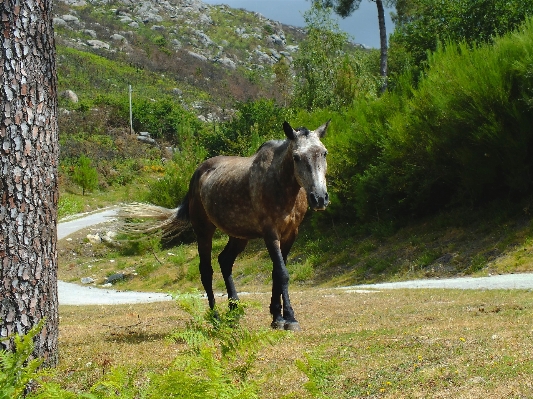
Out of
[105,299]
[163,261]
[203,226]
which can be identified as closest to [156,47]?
[163,261]

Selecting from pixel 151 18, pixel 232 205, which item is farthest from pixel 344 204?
pixel 151 18

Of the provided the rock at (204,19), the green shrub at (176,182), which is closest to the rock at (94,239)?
the green shrub at (176,182)

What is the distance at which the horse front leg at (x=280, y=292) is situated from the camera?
7098mm

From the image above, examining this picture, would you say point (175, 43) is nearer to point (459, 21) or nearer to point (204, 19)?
point (204, 19)

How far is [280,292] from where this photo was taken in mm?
7277

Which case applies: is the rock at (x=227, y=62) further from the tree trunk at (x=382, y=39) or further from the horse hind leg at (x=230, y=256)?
the horse hind leg at (x=230, y=256)

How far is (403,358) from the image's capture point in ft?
15.8

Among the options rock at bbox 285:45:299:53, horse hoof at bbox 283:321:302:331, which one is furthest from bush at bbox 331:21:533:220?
rock at bbox 285:45:299:53

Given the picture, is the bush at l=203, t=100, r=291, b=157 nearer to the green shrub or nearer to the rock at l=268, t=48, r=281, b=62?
the green shrub

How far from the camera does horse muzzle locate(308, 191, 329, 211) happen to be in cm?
662

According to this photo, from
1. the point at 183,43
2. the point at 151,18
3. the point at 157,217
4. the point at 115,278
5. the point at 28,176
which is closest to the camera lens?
the point at 28,176

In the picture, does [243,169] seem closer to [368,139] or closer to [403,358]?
[403,358]

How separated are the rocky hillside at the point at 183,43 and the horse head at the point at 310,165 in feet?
181

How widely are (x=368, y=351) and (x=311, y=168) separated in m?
2.37
